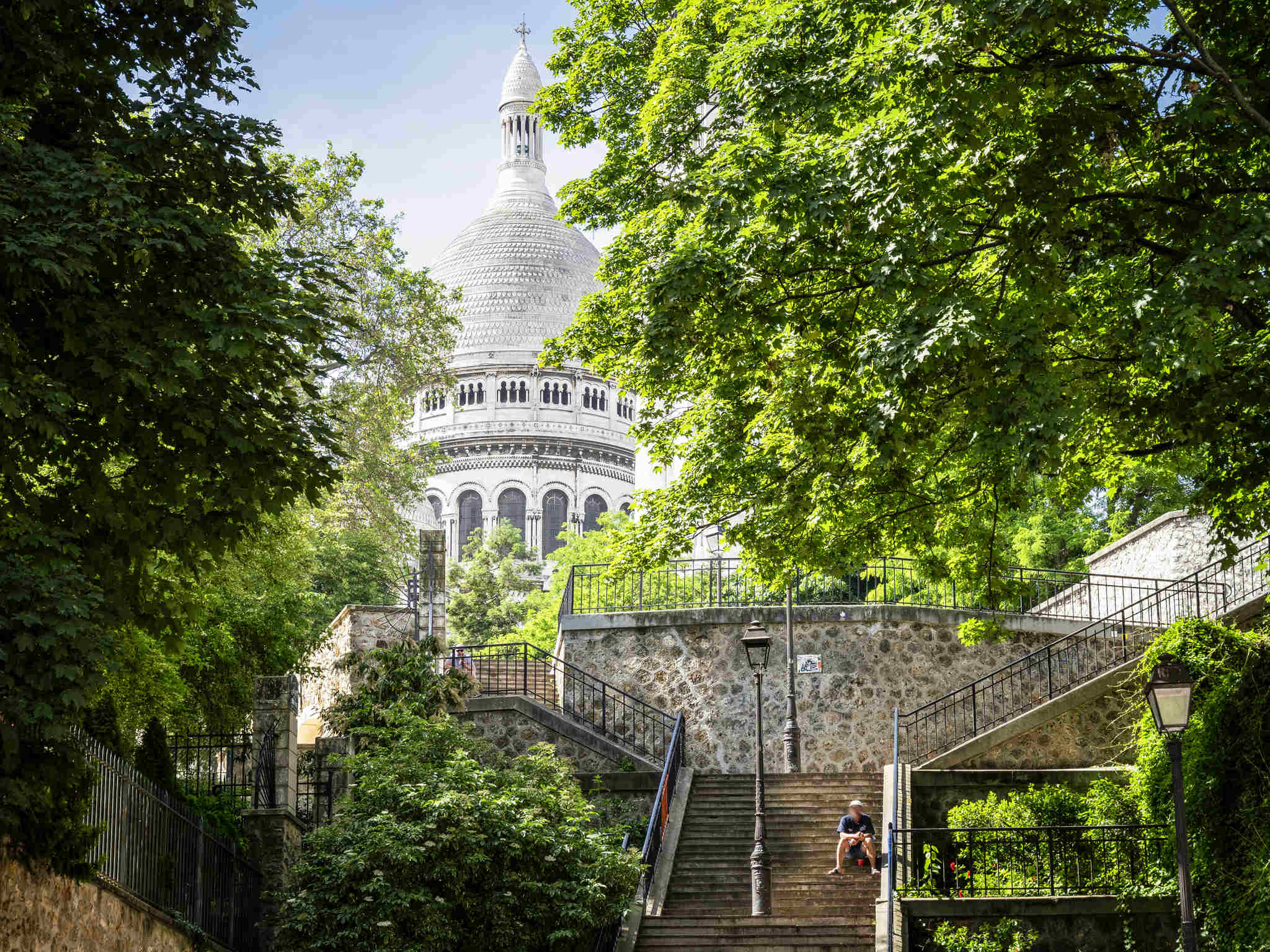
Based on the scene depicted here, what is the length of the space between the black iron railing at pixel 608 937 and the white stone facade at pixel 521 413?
67025 mm

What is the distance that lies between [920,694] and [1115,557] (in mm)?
6406

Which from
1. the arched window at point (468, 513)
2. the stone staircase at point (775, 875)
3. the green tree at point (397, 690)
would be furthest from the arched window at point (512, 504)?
the green tree at point (397, 690)

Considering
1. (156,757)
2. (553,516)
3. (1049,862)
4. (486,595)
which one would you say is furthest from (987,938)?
(553,516)

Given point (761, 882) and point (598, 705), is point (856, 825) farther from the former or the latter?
point (598, 705)

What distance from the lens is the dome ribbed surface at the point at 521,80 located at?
107 m

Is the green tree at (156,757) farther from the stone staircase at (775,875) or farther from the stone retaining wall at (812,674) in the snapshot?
the stone retaining wall at (812,674)

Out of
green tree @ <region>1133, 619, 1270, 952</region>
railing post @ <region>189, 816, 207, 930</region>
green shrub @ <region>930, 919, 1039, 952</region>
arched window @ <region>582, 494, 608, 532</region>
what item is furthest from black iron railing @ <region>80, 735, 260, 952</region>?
arched window @ <region>582, 494, 608, 532</region>

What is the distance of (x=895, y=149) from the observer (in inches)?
503

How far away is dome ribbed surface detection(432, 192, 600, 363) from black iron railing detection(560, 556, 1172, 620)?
197ft

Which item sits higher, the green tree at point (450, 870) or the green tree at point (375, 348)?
the green tree at point (375, 348)

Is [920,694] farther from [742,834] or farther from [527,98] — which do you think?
[527,98]

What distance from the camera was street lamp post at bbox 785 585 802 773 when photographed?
2477 cm

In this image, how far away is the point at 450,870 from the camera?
677 inches

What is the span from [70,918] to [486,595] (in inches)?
1739
